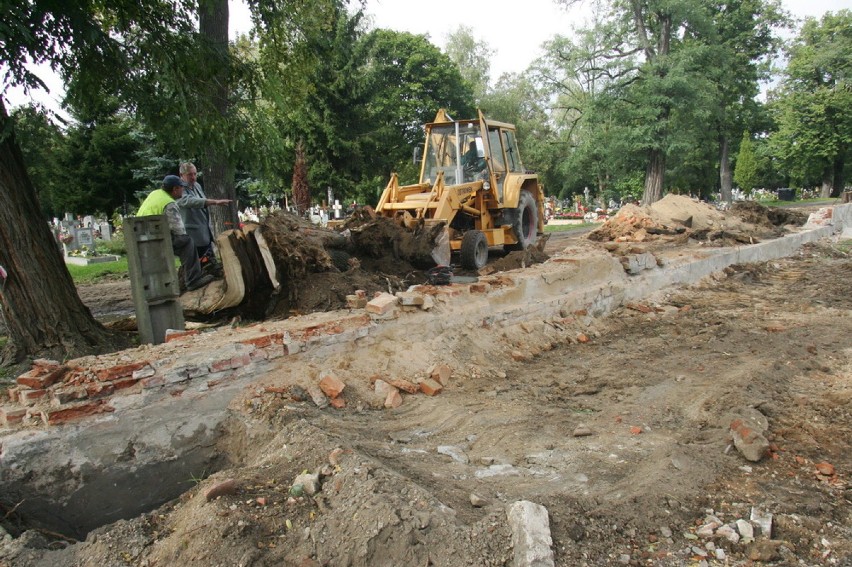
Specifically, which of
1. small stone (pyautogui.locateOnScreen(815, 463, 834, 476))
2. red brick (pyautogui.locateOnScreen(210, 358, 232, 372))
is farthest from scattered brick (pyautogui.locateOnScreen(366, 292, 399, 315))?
small stone (pyautogui.locateOnScreen(815, 463, 834, 476))

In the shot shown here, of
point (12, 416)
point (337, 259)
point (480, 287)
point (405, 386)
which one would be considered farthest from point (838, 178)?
point (12, 416)

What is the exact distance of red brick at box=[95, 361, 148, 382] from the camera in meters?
3.94

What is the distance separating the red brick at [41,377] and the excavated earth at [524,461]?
80 cm

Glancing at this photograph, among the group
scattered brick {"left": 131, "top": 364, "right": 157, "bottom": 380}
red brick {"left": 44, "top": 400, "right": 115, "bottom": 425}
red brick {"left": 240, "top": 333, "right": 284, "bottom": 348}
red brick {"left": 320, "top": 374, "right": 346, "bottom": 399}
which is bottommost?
red brick {"left": 320, "top": 374, "right": 346, "bottom": 399}

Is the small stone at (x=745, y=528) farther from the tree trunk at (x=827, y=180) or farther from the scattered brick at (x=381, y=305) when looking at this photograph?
the tree trunk at (x=827, y=180)

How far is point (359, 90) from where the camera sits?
83.6ft

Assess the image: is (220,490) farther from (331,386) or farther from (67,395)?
(331,386)

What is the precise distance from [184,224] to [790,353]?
646cm

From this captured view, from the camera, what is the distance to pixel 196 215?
22.8 ft

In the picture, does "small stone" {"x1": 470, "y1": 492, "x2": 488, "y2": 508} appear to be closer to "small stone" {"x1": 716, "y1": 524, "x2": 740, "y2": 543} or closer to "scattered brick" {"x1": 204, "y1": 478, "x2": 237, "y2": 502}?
"small stone" {"x1": 716, "y1": 524, "x2": 740, "y2": 543}

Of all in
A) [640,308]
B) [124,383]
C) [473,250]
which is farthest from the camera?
[473,250]

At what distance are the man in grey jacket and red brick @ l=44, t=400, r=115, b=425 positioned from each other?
122 inches

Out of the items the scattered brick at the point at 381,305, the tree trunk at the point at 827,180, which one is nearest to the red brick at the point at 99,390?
the scattered brick at the point at 381,305

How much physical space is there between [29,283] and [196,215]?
205 cm
